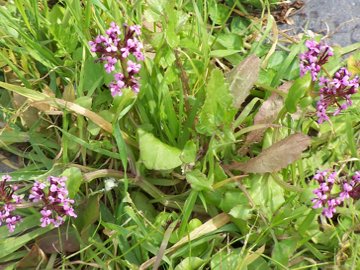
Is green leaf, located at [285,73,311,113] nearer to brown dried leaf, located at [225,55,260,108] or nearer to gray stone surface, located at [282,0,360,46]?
brown dried leaf, located at [225,55,260,108]

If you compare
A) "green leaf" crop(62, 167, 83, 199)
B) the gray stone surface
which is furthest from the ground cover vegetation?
the gray stone surface

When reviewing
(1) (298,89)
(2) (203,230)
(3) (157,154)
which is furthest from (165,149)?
(1) (298,89)

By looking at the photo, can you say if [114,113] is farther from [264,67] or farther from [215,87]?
[264,67]

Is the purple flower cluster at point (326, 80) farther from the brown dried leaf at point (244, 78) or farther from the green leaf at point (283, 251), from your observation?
the green leaf at point (283, 251)

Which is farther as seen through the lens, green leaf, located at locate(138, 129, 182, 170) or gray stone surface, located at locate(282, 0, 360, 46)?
gray stone surface, located at locate(282, 0, 360, 46)

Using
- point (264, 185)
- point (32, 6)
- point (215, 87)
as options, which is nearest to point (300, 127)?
point (264, 185)

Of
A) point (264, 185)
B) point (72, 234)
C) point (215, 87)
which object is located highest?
point (215, 87)

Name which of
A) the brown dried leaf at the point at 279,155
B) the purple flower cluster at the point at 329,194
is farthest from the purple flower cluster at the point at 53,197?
the purple flower cluster at the point at 329,194

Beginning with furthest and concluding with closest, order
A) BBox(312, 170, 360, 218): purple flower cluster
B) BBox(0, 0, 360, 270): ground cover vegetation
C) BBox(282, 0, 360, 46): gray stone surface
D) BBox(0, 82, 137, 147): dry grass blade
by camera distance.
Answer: BBox(282, 0, 360, 46): gray stone surface < BBox(0, 82, 137, 147): dry grass blade < BBox(0, 0, 360, 270): ground cover vegetation < BBox(312, 170, 360, 218): purple flower cluster
